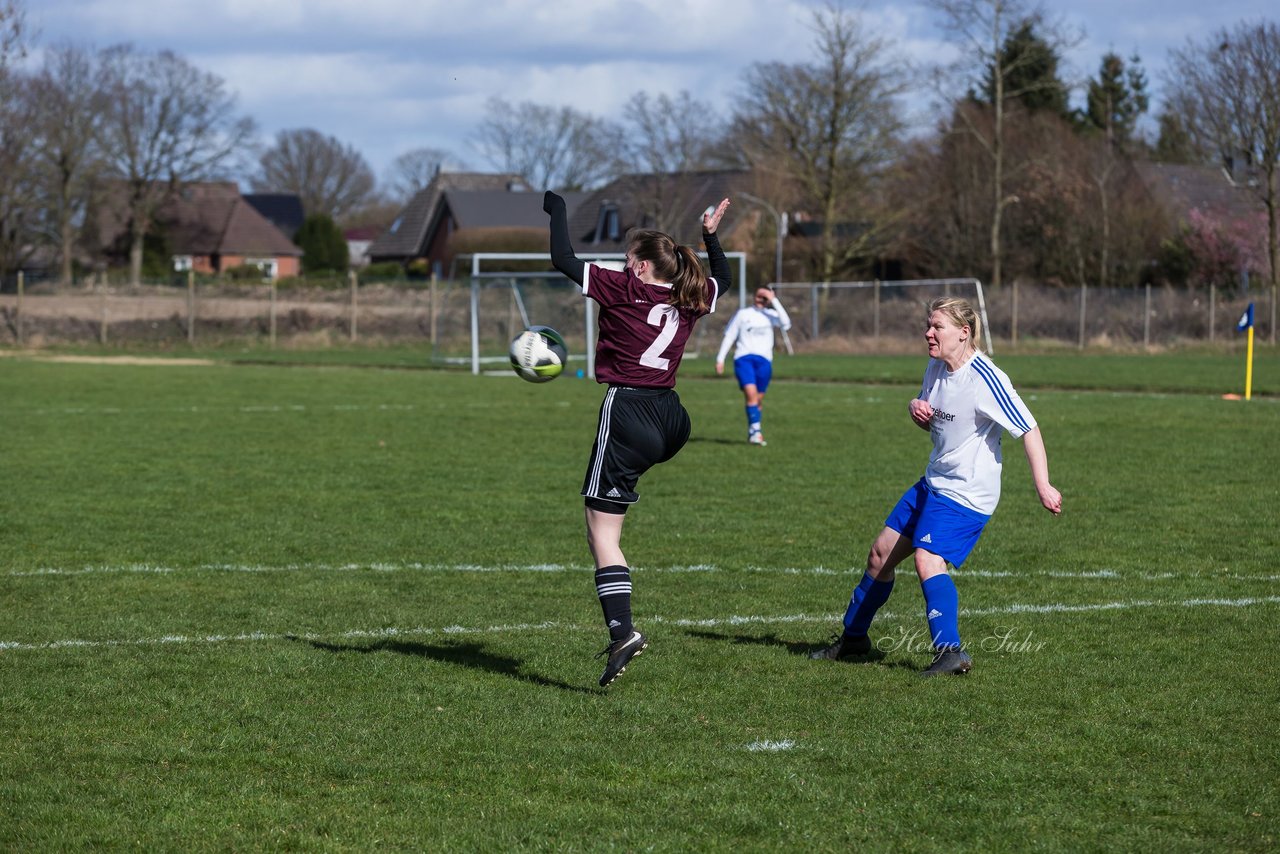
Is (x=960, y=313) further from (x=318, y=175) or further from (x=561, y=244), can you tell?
(x=318, y=175)

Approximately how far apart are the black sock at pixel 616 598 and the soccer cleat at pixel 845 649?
110cm

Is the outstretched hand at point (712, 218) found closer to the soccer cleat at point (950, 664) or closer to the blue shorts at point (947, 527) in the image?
the blue shorts at point (947, 527)

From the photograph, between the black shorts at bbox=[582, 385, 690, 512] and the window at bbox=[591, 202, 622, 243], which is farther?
the window at bbox=[591, 202, 622, 243]

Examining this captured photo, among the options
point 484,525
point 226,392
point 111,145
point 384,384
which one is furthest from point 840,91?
point 484,525

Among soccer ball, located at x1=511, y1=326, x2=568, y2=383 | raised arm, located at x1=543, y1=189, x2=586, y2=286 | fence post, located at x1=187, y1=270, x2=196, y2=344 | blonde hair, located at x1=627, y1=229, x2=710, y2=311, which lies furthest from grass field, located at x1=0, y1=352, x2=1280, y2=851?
fence post, located at x1=187, y1=270, x2=196, y2=344

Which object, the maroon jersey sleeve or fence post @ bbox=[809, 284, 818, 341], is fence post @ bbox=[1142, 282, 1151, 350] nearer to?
fence post @ bbox=[809, 284, 818, 341]

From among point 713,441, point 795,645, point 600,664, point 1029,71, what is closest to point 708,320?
point 1029,71

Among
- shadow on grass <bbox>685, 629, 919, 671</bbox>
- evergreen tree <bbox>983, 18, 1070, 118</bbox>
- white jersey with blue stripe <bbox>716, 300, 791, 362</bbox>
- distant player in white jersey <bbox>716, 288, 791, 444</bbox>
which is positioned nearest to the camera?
shadow on grass <bbox>685, 629, 919, 671</bbox>

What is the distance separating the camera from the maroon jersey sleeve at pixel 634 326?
247 inches

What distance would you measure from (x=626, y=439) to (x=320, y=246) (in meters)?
87.1

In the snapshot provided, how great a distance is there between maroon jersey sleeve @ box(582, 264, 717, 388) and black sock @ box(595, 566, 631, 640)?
84cm

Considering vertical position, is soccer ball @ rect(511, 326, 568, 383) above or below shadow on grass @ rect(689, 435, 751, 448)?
above

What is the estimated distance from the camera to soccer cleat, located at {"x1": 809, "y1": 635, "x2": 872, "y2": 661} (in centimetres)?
687

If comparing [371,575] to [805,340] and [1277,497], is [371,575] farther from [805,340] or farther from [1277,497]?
[805,340]
